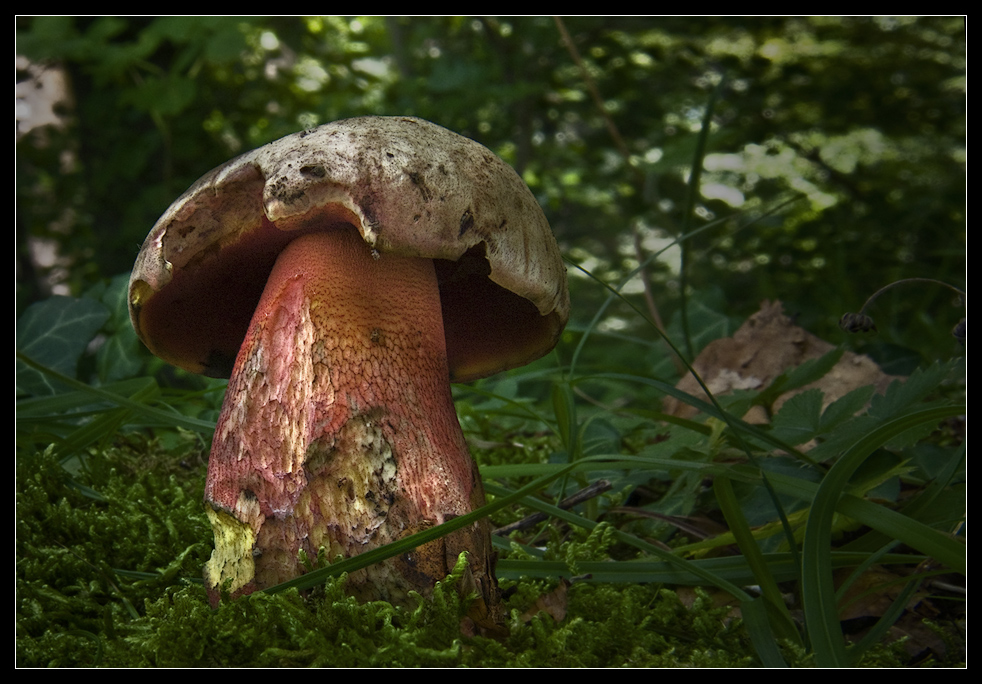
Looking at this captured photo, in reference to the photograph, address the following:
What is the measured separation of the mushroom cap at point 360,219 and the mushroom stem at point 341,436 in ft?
0.23

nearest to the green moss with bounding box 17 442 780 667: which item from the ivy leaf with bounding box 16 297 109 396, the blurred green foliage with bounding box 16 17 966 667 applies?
the blurred green foliage with bounding box 16 17 966 667

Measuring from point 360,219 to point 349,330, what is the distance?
0.52 ft

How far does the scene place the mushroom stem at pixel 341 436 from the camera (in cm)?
72

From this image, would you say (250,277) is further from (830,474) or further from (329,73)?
(329,73)

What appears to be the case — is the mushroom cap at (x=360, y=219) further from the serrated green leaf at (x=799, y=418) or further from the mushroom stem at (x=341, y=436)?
the serrated green leaf at (x=799, y=418)

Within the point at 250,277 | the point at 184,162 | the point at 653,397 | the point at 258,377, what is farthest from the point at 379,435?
the point at 184,162

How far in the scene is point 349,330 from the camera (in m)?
0.81

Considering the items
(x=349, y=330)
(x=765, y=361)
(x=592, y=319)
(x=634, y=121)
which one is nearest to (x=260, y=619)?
(x=349, y=330)

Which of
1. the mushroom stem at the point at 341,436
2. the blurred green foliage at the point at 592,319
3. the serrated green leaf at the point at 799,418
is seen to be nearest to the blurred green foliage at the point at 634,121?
the blurred green foliage at the point at 592,319

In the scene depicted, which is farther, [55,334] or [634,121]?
[634,121]

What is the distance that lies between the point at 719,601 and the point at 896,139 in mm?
2965

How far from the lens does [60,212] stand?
3.23m

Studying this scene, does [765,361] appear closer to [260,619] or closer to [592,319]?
[592,319]

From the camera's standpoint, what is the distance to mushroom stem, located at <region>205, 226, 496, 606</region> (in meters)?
0.72
